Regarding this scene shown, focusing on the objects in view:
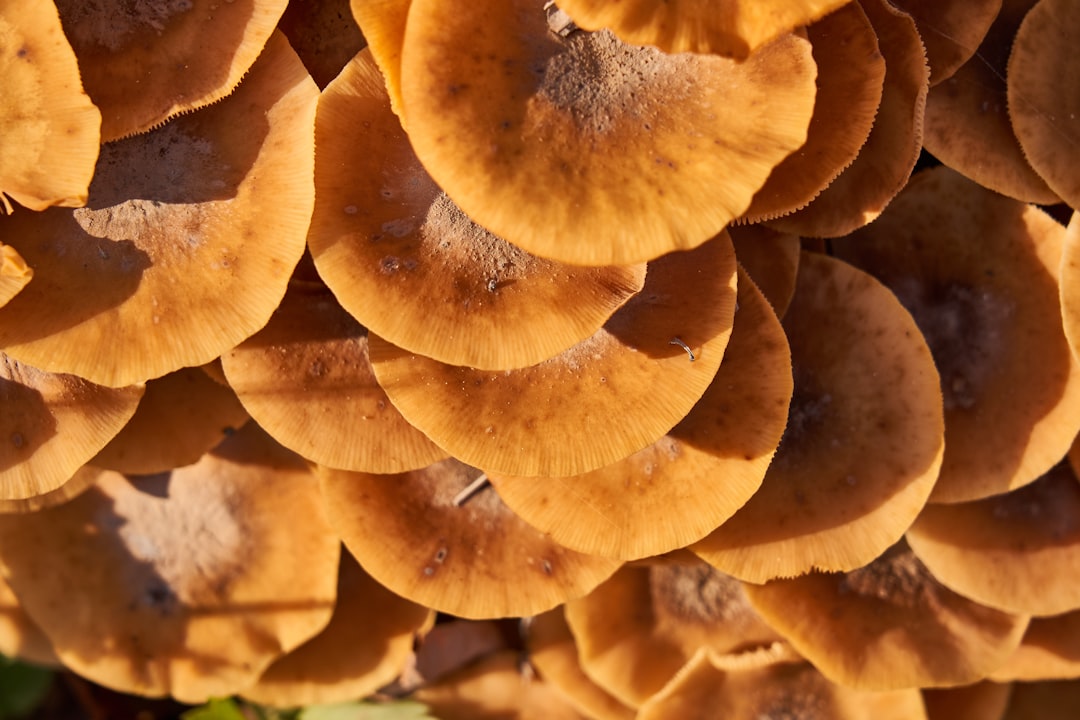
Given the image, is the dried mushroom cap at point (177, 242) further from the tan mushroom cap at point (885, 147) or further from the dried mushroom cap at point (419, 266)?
the tan mushroom cap at point (885, 147)

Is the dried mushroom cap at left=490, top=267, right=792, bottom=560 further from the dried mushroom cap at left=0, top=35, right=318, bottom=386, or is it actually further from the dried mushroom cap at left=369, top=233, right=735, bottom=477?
the dried mushroom cap at left=0, top=35, right=318, bottom=386

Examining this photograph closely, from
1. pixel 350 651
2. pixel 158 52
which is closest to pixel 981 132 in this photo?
pixel 158 52

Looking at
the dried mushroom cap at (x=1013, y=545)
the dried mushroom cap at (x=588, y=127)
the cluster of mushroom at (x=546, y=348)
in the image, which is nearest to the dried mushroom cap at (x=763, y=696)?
the cluster of mushroom at (x=546, y=348)

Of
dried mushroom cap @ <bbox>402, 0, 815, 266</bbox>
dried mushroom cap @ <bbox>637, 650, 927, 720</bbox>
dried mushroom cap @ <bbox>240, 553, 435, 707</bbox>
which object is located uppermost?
dried mushroom cap @ <bbox>402, 0, 815, 266</bbox>

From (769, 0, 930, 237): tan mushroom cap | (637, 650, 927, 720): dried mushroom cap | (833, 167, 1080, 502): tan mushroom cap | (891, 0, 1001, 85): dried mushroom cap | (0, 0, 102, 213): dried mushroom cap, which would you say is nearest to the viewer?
(0, 0, 102, 213): dried mushroom cap

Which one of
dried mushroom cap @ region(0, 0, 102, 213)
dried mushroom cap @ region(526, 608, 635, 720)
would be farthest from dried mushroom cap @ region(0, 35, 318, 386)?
dried mushroom cap @ region(526, 608, 635, 720)

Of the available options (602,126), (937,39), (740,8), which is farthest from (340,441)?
(937,39)

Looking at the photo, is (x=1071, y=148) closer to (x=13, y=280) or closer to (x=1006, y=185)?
(x=1006, y=185)
